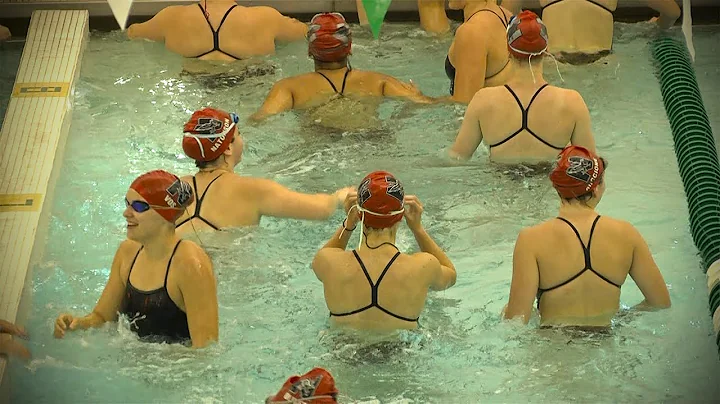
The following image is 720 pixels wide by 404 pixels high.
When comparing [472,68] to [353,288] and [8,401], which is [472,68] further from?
[8,401]

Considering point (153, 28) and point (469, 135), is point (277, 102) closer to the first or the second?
point (469, 135)

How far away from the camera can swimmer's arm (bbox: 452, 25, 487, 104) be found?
267 inches

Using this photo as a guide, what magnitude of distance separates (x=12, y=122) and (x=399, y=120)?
224 centimetres

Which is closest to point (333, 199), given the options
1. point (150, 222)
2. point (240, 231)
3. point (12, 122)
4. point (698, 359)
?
point (240, 231)

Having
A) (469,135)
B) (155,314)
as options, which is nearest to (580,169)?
(469,135)

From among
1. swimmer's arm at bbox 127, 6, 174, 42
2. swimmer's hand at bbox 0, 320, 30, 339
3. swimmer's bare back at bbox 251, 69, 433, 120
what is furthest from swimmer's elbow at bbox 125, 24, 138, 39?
swimmer's hand at bbox 0, 320, 30, 339

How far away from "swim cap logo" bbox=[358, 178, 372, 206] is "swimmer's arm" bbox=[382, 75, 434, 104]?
70.5 inches

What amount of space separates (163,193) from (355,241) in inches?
69.2

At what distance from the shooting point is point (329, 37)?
6.46 metres

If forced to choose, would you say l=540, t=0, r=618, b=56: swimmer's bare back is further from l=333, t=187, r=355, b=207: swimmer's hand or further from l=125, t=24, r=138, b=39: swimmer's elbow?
l=125, t=24, r=138, b=39: swimmer's elbow

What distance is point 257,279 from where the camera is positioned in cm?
598

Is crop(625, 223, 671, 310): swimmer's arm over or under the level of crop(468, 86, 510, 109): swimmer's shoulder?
under

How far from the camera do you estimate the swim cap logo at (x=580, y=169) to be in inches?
200

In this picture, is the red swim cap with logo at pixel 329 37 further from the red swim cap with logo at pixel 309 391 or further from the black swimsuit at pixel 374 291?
the red swim cap with logo at pixel 309 391
